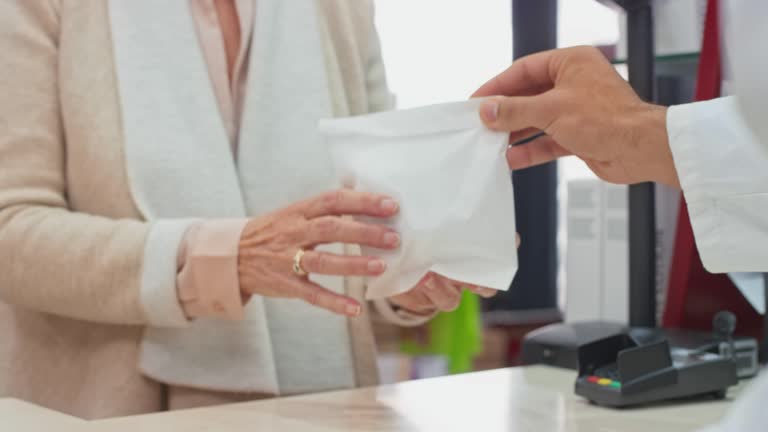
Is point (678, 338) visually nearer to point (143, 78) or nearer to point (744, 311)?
point (744, 311)

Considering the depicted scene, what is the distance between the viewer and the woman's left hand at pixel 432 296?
104 centimetres

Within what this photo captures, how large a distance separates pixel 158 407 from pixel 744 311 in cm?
86

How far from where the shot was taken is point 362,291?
3.95 feet

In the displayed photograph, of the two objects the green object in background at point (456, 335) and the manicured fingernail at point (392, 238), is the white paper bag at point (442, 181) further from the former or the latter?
the green object in background at point (456, 335)

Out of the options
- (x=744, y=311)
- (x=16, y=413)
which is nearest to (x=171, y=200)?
(x=16, y=413)

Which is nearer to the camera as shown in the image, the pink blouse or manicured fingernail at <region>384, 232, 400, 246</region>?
manicured fingernail at <region>384, 232, 400, 246</region>

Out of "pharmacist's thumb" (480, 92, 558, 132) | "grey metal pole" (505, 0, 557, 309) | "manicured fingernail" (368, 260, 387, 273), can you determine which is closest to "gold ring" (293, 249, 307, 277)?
"manicured fingernail" (368, 260, 387, 273)

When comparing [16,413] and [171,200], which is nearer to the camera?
[16,413]

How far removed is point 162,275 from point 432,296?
0.33 meters

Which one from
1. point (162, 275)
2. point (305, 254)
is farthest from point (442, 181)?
point (162, 275)

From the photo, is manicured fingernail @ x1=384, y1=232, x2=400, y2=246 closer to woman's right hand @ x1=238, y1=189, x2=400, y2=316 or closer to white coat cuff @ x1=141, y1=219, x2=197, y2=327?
woman's right hand @ x1=238, y1=189, x2=400, y2=316

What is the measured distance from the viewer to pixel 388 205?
0.82 meters

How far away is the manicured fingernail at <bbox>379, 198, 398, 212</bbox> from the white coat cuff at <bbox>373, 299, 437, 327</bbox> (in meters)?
0.38

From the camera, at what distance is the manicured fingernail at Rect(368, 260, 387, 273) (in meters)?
0.85
